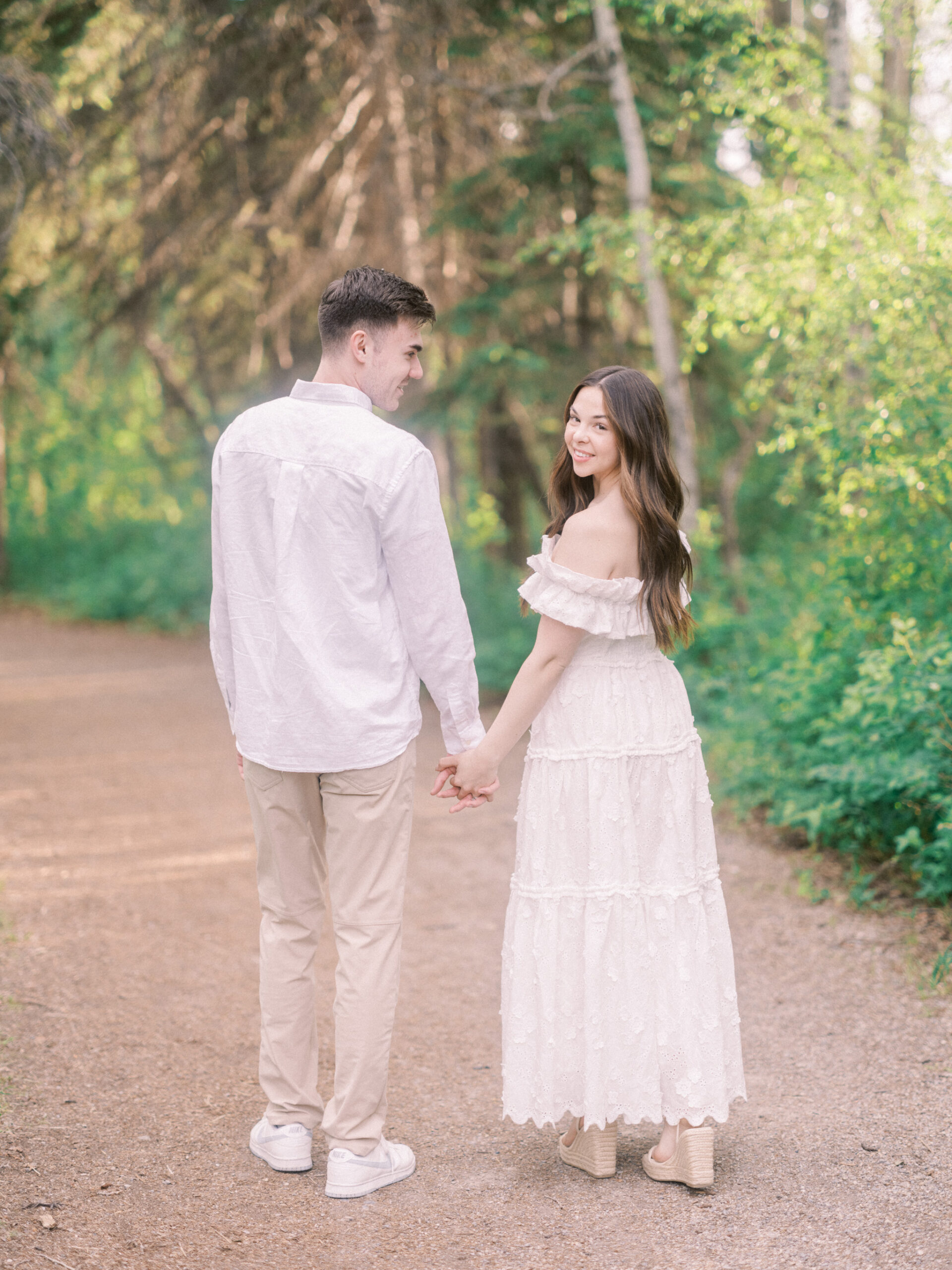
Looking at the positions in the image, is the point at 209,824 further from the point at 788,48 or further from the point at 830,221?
the point at 788,48

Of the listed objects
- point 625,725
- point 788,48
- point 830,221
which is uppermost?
point 788,48

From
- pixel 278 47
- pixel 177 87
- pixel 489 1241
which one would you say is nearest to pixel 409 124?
pixel 278 47

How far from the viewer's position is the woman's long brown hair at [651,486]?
2930mm

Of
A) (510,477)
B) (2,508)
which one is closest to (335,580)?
(510,477)

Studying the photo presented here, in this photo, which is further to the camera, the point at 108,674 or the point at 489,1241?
the point at 108,674

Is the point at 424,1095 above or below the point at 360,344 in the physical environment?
below

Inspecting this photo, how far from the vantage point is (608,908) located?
2916 mm

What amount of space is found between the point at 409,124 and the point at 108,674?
622 cm

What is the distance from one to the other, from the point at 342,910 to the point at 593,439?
4.42 ft

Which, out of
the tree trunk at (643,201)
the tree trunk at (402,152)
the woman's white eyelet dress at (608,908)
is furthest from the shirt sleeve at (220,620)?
the tree trunk at (402,152)

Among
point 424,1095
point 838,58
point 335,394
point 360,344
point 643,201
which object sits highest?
point 838,58

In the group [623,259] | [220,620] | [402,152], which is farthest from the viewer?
[402,152]

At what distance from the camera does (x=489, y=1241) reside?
2.80m

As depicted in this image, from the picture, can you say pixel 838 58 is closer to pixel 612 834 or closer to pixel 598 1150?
pixel 612 834
